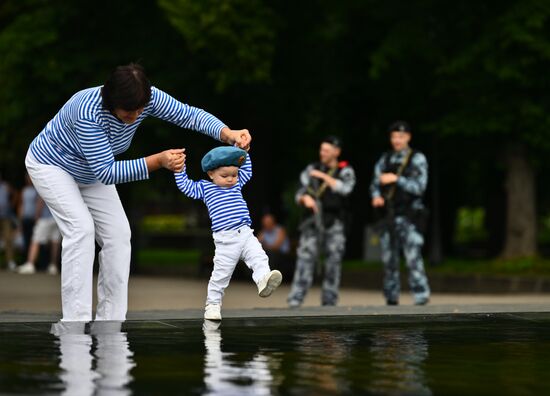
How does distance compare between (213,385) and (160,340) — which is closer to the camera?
(213,385)

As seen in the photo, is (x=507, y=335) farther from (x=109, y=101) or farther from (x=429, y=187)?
(x=429, y=187)

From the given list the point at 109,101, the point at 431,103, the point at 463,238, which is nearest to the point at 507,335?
the point at 109,101

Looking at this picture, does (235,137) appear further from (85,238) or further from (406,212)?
(406,212)

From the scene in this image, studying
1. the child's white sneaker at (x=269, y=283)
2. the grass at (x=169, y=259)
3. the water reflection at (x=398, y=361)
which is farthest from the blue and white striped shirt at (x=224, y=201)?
the grass at (x=169, y=259)

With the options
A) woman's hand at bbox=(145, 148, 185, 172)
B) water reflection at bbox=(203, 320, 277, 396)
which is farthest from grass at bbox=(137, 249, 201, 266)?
water reflection at bbox=(203, 320, 277, 396)

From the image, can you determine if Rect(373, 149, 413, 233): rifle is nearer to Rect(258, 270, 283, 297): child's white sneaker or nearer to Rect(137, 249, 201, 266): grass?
Rect(258, 270, 283, 297): child's white sneaker

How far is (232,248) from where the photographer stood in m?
11.1

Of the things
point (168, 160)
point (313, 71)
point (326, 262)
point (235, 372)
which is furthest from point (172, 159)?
point (313, 71)

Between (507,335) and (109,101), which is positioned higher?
(109,101)

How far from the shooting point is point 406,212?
1535cm

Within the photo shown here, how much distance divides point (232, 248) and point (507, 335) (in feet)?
7.60

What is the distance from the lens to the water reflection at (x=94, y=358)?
6691 millimetres

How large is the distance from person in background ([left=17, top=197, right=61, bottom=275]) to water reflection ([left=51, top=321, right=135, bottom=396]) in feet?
53.0

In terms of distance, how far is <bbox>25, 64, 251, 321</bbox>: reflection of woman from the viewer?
30.7 ft
